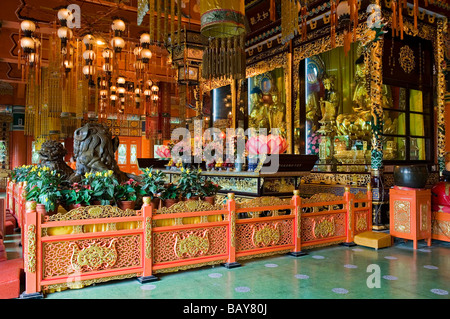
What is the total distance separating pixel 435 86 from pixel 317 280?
15.9 ft

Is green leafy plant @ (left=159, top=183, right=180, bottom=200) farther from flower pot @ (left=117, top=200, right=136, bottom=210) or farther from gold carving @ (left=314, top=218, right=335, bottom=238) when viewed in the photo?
gold carving @ (left=314, top=218, right=335, bottom=238)

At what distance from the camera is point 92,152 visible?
375cm

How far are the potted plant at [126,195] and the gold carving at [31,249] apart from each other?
74cm

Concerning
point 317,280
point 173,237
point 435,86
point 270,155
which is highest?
point 435,86

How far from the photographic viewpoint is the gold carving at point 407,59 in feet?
18.3

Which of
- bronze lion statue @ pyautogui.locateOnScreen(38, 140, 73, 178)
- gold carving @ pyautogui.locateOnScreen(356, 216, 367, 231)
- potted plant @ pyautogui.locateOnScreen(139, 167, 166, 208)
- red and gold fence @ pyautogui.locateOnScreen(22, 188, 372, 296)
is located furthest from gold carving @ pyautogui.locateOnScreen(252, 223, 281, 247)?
bronze lion statue @ pyautogui.locateOnScreen(38, 140, 73, 178)

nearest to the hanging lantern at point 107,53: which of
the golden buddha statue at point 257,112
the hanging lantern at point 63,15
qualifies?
the hanging lantern at point 63,15

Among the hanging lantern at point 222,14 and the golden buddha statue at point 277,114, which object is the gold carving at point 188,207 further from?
the golden buddha statue at point 277,114

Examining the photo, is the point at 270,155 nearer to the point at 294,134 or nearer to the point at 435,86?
the point at 294,134

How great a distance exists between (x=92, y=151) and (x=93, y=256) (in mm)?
1494

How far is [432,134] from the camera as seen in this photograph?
6.05 metres

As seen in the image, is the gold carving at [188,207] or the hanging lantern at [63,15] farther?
the hanging lantern at [63,15]

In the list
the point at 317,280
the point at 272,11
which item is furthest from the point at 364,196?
Answer: the point at 272,11

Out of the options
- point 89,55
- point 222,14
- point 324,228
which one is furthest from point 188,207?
point 89,55
